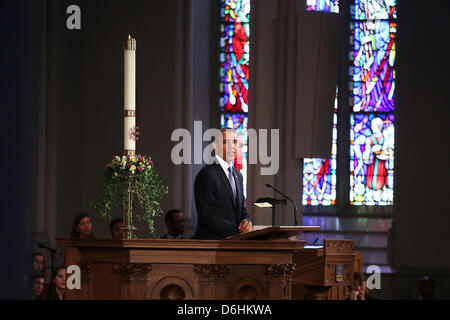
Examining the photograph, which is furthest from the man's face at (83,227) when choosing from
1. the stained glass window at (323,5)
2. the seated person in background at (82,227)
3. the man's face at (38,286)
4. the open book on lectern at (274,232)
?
the stained glass window at (323,5)

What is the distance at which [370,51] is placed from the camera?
13.1 meters

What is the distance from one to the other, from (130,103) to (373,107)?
25.1 feet

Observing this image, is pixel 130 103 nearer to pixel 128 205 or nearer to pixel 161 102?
pixel 128 205

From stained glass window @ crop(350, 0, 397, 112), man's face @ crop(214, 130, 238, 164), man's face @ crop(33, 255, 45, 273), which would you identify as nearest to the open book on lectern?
man's face @ crop(214, 130, 238, 164)

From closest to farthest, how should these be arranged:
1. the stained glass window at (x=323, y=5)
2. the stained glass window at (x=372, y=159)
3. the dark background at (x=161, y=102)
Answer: the dark background at (x=161, y=102) → the stained glass window at (x=323, y=5) → the stained glass window at (x=372, y=159)

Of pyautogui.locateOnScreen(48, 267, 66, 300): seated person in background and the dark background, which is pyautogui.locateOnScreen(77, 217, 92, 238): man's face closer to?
pyautogui.locateOnScreen(48, 267, 66, 300): seated person in background

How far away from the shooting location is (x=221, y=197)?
240 inches

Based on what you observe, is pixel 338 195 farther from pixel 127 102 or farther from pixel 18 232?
pixel 18 232

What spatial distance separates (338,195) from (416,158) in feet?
5.02

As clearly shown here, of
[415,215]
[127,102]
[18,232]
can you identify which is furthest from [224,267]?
[415,215]

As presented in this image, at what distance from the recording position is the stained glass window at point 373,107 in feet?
42.5

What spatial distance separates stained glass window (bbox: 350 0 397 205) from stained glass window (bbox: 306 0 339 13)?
53 centimetres

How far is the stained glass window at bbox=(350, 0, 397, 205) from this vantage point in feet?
42.5

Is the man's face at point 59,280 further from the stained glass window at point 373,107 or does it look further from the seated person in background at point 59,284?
the stained glass window at point 373,107
